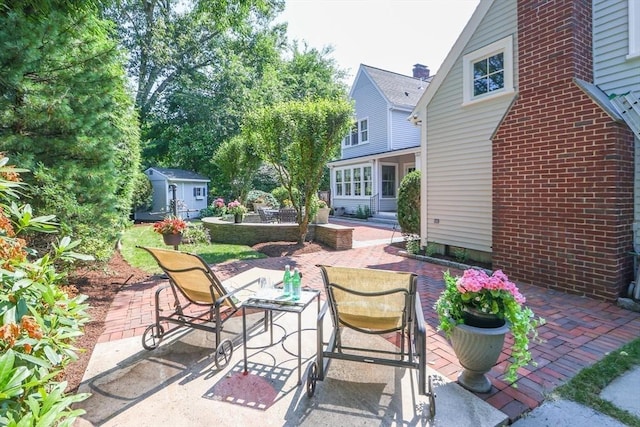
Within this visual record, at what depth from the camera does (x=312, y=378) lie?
2.57 meters

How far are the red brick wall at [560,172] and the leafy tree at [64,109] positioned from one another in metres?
6.40

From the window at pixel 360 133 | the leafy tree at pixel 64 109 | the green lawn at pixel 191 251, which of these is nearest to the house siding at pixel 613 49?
the leafy tree at pixel 64 109

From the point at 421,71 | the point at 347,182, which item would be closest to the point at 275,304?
the point at 347,182

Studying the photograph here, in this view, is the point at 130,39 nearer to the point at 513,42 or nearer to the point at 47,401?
the point at 513,42

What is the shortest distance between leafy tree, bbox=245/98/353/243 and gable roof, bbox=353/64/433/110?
385 inches

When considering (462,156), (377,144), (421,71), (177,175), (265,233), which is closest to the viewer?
(462,156)

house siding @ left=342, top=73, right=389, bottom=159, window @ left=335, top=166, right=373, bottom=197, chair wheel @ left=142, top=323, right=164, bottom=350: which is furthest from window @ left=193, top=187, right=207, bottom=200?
chair wheel @ left=142, top=323, right=164, bottom=350

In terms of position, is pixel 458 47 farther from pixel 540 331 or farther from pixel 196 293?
pixel 196 293

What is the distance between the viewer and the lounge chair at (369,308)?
2.48 meters

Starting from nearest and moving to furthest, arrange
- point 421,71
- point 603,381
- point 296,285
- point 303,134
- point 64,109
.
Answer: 1. point 603,381
2. point 296,285
3. point 64,109
4. point 303,134
5. point 421,71

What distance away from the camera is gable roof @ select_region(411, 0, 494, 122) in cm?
670

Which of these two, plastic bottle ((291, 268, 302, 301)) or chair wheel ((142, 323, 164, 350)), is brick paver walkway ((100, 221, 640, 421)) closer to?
chair wheel ((142, 323, 164, 350))

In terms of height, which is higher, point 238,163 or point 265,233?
point 238,163

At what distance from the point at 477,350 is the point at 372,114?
17108 mm
